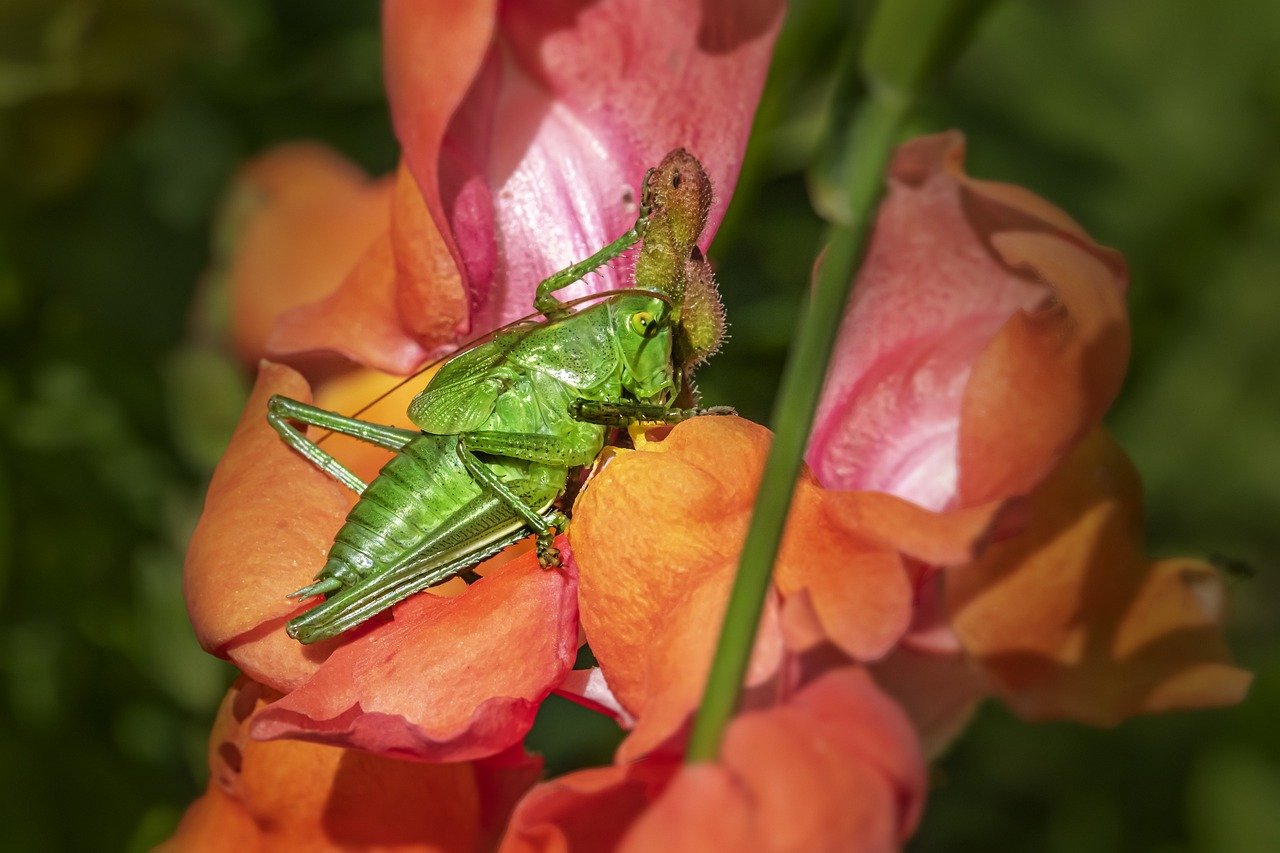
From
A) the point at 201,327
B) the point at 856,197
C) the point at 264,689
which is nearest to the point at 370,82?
the point at 201,327

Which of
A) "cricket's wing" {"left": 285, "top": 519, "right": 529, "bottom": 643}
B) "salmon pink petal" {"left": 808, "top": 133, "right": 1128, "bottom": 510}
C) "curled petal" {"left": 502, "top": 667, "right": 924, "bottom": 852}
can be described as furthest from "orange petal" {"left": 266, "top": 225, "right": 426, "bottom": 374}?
"curled petal" {"left": 502, "top": 667, "right": 924, "bottom": 852}

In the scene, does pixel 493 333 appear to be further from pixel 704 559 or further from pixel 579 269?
pixel 704 559

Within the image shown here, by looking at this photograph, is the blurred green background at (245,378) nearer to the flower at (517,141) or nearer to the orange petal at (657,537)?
the flower at (517,141)

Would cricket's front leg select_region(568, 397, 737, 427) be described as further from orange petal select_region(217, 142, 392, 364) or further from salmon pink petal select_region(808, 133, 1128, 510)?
orange petal select_region(217, 142, 392, 364)

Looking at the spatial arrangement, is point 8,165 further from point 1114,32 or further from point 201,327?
point 1114,32

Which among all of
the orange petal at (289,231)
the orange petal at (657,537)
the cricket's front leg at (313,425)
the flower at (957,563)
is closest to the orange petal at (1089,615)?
the flower at (957,563)

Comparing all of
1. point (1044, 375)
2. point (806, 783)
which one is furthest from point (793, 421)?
point (1044, 375)
